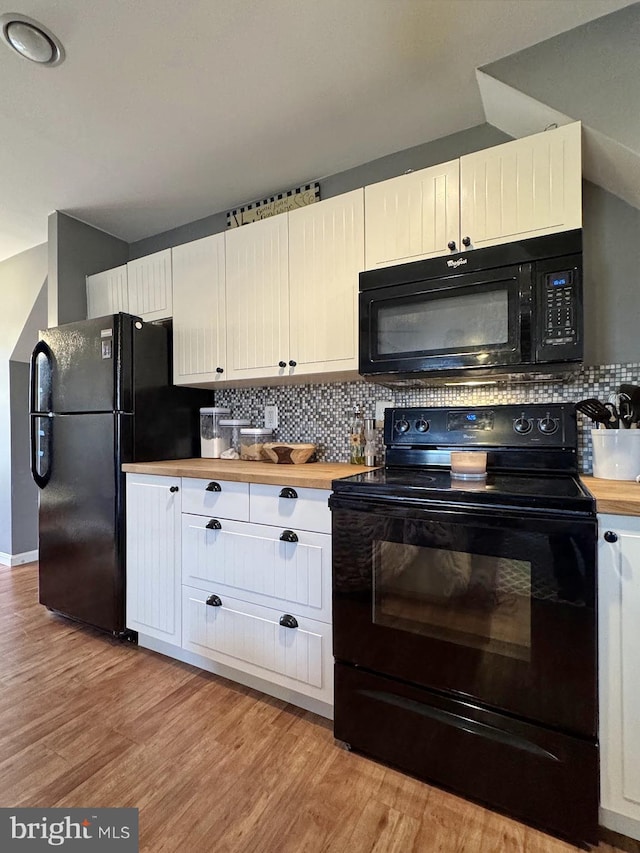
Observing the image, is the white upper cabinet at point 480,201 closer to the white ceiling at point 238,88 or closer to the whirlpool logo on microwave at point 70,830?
the white ceiling at point 238,88

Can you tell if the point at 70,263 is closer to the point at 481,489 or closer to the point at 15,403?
the point at 15,403

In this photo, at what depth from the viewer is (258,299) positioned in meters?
2.09

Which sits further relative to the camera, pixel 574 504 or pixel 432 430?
pixel 432 430

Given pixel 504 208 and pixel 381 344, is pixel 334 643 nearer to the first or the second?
pixel 381 344

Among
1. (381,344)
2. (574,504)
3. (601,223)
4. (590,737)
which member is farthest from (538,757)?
(601,223)

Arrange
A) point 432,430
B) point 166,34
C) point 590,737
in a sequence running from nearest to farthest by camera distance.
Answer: point 590,737 < point 166,34 < point 432,430

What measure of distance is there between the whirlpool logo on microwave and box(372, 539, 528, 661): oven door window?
89cm

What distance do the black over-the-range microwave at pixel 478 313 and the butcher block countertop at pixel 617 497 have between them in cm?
43

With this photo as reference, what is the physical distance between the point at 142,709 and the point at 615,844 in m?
1.61

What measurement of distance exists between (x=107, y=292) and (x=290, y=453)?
5.56 ft

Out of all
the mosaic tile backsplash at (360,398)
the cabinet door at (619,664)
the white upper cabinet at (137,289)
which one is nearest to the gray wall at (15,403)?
the white upper cabinet at (137,289)

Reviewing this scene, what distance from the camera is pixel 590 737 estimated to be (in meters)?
1.07

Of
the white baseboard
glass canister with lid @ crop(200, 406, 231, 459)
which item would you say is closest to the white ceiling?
glass canister with lid @ crop(200, 406, 231, 459)

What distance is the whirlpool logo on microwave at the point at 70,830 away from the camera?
1.08 meters
